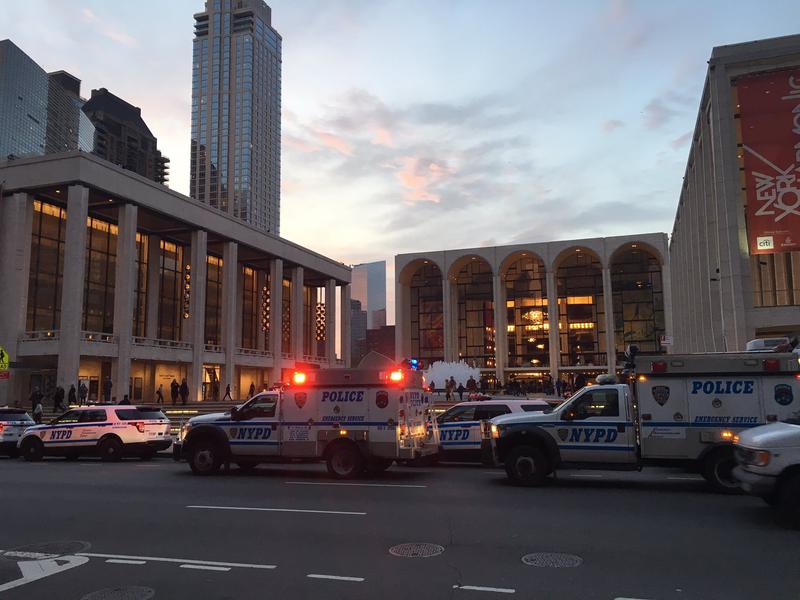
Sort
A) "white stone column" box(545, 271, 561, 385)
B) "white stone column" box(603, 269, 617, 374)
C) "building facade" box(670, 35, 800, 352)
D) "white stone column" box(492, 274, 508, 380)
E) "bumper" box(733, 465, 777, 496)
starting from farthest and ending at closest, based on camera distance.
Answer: "white stone column" box(492, 274, 508, 380), "white stone column" box(545, 271, 561, 385), "white stone column" box(603, 269, 617, 374), "building facade" box(670, 35, 800, 352), "bumper" box(733, 465, 777, 496)

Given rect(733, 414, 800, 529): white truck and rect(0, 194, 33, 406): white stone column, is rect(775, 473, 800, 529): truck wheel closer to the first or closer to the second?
rect(733, 414, 800, 529): white truck

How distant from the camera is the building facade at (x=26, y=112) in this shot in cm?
17112

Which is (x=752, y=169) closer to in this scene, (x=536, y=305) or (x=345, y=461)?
(x=345, y=461)

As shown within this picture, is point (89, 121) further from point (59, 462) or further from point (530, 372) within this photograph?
point (59, 462)

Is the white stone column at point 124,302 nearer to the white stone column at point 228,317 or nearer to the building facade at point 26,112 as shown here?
the white stone column at point 228,317

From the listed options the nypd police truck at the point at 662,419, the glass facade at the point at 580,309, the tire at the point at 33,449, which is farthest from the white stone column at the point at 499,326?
the nypd police truck at the point at 662,419

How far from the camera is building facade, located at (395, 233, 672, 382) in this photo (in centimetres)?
7744

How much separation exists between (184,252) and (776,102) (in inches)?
1877

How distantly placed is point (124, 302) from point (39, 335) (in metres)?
5.55

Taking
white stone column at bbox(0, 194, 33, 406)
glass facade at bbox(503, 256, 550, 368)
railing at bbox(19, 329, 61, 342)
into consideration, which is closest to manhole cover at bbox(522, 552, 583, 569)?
railing at bbox(19, 329, 61, 342)

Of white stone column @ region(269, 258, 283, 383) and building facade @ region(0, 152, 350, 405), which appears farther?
white stone column @ region(269, 258, 283, 383)

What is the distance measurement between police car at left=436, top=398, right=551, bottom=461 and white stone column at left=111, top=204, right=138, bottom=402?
3294 cm

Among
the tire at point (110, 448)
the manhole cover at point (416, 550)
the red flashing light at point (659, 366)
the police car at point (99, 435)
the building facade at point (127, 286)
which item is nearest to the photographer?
the manhole cover at point (416, 550)

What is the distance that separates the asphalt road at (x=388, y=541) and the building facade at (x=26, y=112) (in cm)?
18051
